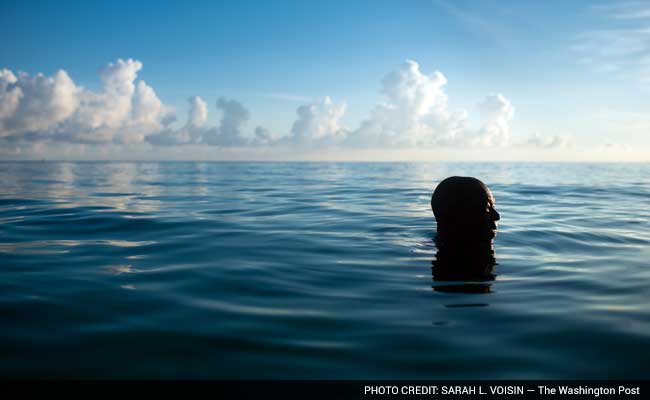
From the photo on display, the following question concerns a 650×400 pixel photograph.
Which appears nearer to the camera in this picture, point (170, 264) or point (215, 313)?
point (215, 313)

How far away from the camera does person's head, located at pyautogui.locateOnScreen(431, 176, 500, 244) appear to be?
7.45 m

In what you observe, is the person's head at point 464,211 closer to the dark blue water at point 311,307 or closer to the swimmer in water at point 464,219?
the swimmer in water at point 464,219

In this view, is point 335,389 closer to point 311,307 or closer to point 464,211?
point 311,307

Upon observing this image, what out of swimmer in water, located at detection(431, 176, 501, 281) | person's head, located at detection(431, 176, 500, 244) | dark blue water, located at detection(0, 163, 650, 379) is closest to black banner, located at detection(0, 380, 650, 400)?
dark blue water, located at detection(0, 163, 650, 379)

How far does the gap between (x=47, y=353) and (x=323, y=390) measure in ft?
7.67

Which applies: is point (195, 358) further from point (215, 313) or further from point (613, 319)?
point (613, 319)

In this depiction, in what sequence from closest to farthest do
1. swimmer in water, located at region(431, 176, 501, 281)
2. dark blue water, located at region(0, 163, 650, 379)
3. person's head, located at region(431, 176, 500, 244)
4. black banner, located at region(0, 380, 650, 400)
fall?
black banner, located at region(0, 380, 650, 400) → dark blue water, located at region(0, 163, 650, 379) → swimmer in water, located at region(431, 176, 501, 281) → person's head, located at region(431, 176, 500, 244)

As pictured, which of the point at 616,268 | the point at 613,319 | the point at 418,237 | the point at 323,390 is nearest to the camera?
the point at 323,390

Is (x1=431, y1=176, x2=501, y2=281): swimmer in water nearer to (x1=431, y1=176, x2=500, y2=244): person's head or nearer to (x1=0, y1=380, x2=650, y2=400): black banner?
(x1=431, y1=176, x2=500, y2=244): person's head

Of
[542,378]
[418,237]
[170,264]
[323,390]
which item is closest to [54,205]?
[170,264]

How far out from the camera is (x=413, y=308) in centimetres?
451

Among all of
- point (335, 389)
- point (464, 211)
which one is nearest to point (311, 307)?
point (335, 389)

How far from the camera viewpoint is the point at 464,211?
7609 mm

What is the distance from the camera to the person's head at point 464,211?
7.45 metres
